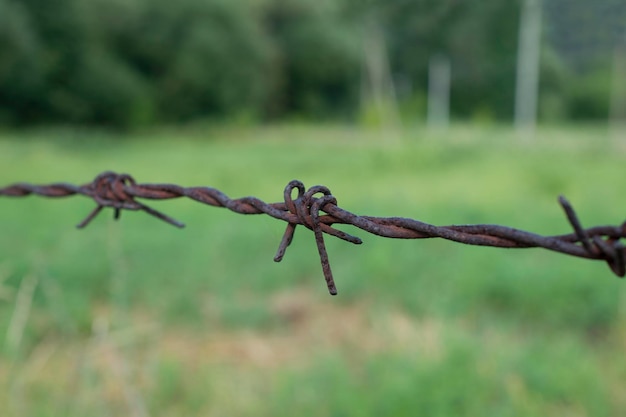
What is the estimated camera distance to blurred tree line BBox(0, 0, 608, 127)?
1273 centimetres

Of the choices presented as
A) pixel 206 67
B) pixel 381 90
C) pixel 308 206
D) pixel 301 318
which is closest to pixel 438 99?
pixel 381 90

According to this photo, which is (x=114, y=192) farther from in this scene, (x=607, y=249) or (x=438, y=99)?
(x=438, y=99)

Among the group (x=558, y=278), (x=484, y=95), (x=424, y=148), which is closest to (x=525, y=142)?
(x=484, y=95)

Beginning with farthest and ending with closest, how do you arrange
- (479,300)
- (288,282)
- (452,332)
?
(288,282) → (479,300) → (452,332)

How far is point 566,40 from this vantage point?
1635mm

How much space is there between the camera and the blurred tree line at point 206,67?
12734mm

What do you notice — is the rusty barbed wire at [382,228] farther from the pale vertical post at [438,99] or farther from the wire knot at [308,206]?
the pale vertical post at [438,99]

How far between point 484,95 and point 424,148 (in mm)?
3178

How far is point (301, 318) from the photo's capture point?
116 inches

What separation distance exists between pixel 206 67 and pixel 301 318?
16421mm

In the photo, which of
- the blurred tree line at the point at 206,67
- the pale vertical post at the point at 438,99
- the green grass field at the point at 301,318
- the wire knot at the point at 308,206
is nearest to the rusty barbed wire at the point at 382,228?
the wire knot at the point at 308,206

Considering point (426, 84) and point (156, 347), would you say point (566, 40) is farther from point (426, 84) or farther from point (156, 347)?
point (426, 84)

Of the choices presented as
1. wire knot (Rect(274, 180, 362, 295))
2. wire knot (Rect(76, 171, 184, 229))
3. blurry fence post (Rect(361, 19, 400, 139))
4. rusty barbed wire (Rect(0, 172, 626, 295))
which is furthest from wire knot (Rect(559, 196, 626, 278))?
blurry fence post (Rect(361, 19, 400, 139))

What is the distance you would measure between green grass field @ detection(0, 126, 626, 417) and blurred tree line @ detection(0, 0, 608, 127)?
561 cm
